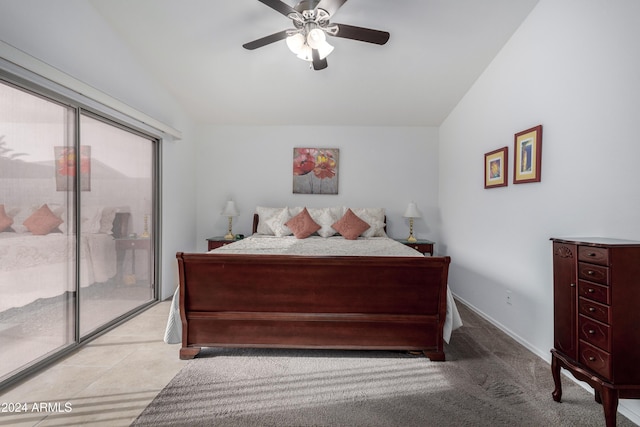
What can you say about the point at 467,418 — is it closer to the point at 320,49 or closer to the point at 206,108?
the point at 320,49

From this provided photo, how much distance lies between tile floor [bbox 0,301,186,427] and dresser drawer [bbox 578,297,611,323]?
2562 millimetres

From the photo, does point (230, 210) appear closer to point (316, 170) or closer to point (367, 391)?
point (316, 170)

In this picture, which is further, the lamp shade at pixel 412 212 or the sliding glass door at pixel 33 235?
the lamp shade at pixel 412 212

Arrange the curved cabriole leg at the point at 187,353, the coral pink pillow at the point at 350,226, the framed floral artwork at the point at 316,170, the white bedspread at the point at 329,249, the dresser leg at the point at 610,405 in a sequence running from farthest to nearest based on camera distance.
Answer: the framed floral artwork at the point at 316,170 → the coral pink pillow at the point at 350,226 → the white bedspread at the point at 329,249 → the curved cabriole leg at the point at 187,353 → the dresser leg at the point at 610,405

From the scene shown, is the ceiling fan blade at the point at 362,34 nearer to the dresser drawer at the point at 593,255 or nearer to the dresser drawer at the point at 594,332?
the dresser drawer at the point at 593,255

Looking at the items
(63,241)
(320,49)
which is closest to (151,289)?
(63,241)

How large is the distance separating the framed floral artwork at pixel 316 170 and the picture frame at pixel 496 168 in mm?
2141

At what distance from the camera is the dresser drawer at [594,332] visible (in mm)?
1544

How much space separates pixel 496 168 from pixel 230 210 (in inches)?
134

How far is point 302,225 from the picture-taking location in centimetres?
412

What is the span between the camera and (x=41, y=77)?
2014 millimetres

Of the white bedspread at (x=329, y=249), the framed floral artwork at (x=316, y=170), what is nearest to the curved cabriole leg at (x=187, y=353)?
the white bedspread at (x=329, y=249)

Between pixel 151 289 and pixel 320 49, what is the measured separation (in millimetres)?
3273

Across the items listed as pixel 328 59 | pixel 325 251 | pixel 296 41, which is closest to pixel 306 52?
pixel 296 41
